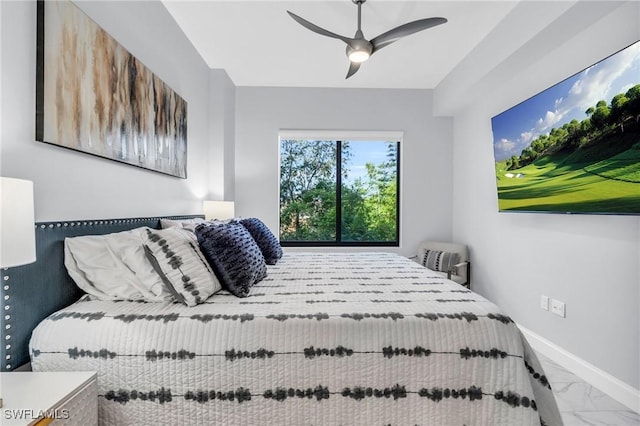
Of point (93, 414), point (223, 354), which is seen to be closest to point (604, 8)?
point (223, 354)

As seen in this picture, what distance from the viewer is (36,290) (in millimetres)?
1244

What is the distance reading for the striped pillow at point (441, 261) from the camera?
11.8 ft

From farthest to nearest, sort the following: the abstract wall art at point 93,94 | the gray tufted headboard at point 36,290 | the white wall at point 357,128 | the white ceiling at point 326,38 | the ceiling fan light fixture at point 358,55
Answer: the white wall at point 357,128 → the white ceiling at point 326,38 → the ceiling fan light fixture at point 358,55 → the abstract wall art at point 93,94 → the gray tufted headboard at point 36,290

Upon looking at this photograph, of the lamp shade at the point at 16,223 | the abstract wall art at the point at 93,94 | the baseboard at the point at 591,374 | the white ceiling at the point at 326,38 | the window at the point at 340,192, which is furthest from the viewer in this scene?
the window at the point at 340,192

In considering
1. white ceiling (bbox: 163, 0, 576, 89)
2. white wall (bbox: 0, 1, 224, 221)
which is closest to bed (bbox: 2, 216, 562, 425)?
white wall (bbox: 0, 1, 224, 221)

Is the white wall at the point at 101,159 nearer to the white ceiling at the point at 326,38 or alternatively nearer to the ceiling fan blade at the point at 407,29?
the white ceiling at the point at 326,38

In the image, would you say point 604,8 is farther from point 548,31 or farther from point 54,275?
point 54,275

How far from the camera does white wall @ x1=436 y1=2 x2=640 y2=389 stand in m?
1.84

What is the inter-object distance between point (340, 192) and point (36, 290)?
3.34 metres

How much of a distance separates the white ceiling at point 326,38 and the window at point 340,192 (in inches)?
32.4

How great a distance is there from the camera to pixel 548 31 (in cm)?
212

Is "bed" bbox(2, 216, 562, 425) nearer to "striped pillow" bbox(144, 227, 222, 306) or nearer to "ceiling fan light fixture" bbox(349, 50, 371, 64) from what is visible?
"striped pillow" bbox(144, 227, 222, 306)

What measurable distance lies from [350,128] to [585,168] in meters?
2.54

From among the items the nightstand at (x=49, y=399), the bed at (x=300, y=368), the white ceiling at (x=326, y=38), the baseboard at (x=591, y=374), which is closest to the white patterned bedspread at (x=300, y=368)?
the bed at (x=300, y=368)
